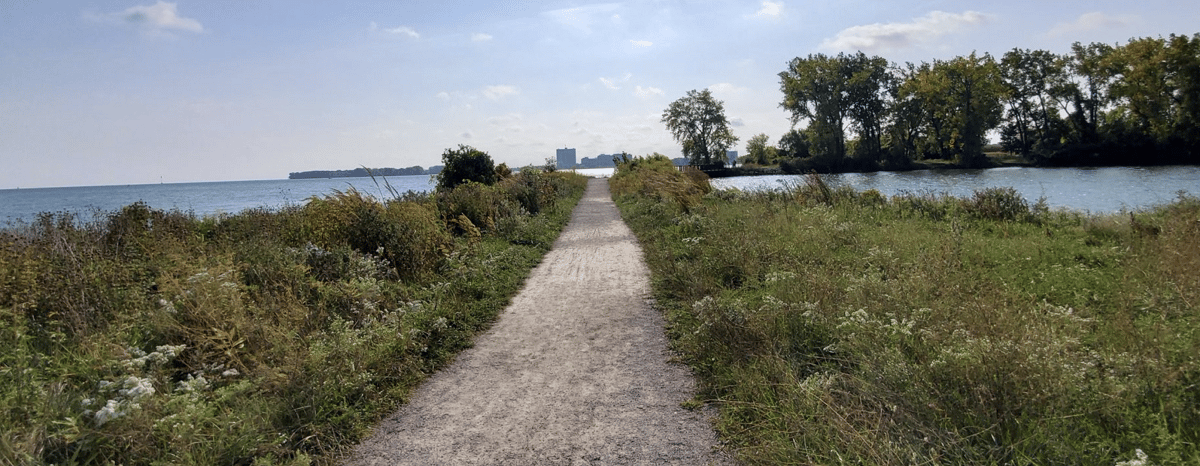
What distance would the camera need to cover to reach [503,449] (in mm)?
3701

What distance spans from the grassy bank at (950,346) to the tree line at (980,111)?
47.7 metres

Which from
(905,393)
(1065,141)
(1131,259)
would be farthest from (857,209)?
(1065,141)

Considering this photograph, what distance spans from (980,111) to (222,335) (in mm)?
66837

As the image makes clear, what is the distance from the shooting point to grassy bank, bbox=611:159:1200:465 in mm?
3008

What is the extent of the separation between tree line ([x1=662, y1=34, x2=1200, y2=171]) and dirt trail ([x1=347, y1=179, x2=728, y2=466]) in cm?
5108

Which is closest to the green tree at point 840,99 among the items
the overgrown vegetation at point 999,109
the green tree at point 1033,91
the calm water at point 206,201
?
the overgrown vegetation at point 999,109

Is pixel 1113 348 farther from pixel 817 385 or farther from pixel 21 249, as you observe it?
pixel 21 249

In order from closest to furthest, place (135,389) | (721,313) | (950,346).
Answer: (135,389)
(950,346)
(721,313)

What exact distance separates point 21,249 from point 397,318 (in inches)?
174

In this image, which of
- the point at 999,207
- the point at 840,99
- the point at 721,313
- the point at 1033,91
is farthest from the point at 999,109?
the point at 721,313

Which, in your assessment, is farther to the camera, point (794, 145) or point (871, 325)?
point (794, 145)

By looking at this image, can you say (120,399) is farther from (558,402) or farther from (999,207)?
(999,207)

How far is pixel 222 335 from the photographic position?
474 cm

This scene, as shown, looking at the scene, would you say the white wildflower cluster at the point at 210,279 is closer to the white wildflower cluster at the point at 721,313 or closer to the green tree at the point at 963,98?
the white wildflower cluster at the point at 721,313
